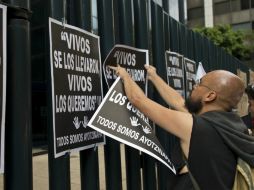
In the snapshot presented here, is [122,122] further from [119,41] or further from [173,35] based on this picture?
[173,35]

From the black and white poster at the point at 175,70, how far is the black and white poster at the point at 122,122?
1163mm

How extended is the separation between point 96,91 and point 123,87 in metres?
0.18

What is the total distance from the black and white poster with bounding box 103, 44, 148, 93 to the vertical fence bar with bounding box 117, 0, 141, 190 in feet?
0.38

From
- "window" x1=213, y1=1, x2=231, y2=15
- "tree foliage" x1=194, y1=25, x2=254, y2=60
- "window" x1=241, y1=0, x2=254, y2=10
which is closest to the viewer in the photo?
"tree foliage" x1=194, y1=25, x2=254, y2=60

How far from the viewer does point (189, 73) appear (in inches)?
191

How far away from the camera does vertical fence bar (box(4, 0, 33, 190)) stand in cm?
213

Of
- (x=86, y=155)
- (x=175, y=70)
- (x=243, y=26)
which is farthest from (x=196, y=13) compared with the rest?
(x=86, y=155)

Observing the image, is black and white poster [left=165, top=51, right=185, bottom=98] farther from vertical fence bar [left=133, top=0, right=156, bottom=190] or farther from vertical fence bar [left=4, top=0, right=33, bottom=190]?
vertical fence bar [left=4, top=0, right=33, bottom=190]

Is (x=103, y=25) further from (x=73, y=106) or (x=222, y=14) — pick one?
(x=222, y=14)

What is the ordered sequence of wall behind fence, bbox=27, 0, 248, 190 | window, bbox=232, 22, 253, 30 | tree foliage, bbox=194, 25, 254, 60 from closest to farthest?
wall behind fence, bbox=27, 0, 248, 190
tree foliage, bbox=194, 25, 254, 60
window, bbox=232, 22, 253, 30

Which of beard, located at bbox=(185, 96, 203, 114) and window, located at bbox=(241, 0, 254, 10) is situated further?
window, located at bbox=(241, 0, 254, 10)

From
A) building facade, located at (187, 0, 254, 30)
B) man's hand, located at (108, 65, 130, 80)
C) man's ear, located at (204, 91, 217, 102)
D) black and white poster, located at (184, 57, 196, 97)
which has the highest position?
building facade, located at (187, 0, 254, 30)

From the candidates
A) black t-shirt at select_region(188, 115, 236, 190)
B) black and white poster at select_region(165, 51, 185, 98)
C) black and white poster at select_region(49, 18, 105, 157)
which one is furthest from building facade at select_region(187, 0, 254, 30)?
black t-shirt at select_region(188, 115, 236, 190)

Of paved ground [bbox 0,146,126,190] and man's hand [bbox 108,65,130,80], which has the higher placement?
man's hand [bbox 108,65,130,80]
